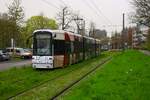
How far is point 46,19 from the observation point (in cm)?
12769

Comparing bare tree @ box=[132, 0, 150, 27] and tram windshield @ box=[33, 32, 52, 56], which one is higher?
bare tree @ box=[132, 0, 150, 27]

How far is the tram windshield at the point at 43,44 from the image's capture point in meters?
29.8

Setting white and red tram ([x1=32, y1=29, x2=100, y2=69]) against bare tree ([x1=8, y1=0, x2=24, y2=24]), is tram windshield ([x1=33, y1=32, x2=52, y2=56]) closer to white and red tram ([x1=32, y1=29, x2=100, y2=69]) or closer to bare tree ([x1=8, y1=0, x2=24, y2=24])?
white and red tram ([x1=32, y1=29, x2=100, y2=69])

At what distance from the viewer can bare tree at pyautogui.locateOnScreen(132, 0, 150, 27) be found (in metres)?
63.8

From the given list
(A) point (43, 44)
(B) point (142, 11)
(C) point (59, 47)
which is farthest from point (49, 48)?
(B) point (142, 11)

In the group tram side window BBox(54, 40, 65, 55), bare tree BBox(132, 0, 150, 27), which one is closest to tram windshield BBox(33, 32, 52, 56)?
tram side window BBox(54, 40, 65, 55)

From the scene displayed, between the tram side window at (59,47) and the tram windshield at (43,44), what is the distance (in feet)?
2.09

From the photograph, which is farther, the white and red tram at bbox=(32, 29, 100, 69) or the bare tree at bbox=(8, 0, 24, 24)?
the bare tree at bbox=(8, 0, 24, 24)

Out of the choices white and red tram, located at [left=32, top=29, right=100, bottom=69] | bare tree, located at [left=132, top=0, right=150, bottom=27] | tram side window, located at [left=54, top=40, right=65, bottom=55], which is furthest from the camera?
bare tree, located at [left=132, top=0, right=150, bottom=27]

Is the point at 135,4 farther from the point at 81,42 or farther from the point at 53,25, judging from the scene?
the point at 53,25

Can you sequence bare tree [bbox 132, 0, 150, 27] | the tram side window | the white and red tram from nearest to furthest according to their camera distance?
the white and red tram, the tram side window, bare tree [bbox 132, 0, 150, 27]

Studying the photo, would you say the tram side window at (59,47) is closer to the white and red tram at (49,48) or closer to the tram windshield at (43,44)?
the white and red tram at (49,48)

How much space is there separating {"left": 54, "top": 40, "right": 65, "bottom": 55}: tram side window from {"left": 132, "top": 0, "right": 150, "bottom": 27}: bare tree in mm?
34455

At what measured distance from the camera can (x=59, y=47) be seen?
102 feet
